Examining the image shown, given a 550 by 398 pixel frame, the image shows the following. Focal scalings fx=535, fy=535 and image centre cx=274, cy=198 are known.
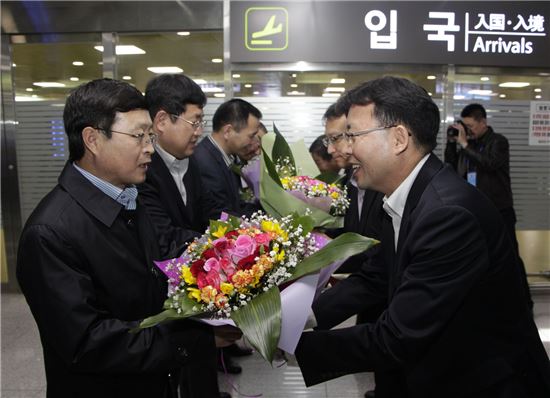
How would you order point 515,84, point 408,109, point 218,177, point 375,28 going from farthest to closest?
point 515,84 → point 375,28 → point 218,177 → point 408,109

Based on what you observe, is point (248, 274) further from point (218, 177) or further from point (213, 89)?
point (213, 89)

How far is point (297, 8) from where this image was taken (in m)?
4.82

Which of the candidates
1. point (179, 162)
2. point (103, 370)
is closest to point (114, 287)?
point (103, 370)

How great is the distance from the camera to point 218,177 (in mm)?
3141

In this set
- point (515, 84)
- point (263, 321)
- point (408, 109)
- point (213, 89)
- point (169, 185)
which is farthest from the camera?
point (515, 84)

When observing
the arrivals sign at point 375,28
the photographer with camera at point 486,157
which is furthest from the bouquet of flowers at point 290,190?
the photographer with camera at point 486,157

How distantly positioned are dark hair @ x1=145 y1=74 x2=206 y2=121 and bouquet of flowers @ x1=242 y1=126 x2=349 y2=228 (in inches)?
18.6

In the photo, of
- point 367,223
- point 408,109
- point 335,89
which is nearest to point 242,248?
point 408,109

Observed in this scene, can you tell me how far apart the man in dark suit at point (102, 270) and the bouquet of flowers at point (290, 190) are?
68 centimetres

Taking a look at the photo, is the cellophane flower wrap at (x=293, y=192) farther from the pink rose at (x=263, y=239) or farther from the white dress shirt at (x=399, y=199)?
the pink rose at (x=263, y=239)

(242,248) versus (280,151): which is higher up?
(280,151)

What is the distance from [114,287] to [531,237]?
198 inches

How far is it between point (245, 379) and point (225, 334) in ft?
6.77

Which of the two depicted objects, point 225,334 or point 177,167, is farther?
point 177,167
